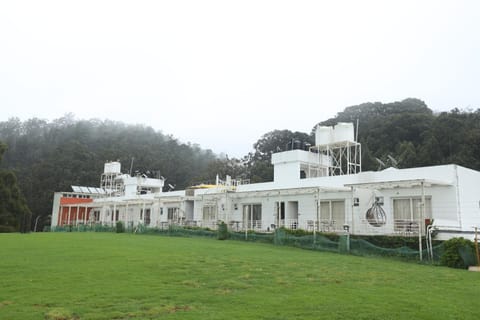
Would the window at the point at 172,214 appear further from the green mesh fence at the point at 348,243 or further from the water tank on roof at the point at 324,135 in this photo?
the water tank on roof at the point at 324,135

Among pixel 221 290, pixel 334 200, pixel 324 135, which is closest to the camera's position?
pixel 221 290

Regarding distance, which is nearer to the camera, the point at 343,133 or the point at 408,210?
the point at 408,210

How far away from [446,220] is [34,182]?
2263 inches

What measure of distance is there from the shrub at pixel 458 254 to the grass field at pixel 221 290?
5.94 ft

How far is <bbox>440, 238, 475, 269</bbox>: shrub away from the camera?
502 inches

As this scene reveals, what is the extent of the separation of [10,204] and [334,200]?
126 ft

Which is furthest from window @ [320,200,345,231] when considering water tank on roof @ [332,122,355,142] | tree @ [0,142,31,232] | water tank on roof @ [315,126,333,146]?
tree @ [0,142,31,232]

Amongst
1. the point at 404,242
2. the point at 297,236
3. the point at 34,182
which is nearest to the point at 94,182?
the point at 34,182

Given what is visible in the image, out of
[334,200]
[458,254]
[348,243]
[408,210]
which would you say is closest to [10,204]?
[334,200]

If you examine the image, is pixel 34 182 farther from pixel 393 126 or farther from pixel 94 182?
pixel 393 126

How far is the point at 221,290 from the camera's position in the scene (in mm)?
7512

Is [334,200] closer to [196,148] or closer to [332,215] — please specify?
[332,215]

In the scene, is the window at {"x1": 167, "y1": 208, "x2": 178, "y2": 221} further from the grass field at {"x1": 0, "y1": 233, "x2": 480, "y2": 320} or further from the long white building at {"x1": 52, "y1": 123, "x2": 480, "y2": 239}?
the grass field at {"x1": 0, "y1": 233, "x2": 480, "y2": 320}

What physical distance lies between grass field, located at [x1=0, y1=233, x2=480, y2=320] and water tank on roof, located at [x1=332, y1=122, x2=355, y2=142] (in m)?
16.0
